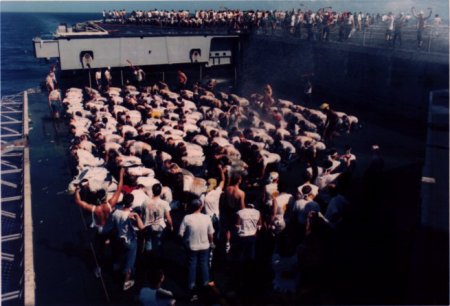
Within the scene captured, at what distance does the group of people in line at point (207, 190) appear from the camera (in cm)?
827

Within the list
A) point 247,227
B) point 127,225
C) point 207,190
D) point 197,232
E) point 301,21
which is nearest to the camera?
point 197,232

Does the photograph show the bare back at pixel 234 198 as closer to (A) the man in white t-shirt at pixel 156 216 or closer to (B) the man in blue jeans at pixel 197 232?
(A) the man in white t-shirt at pixel 156 216

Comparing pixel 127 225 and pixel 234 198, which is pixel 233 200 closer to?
pixel 234 198

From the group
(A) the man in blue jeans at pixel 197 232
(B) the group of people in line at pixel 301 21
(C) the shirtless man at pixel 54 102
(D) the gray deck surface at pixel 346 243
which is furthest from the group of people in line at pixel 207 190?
(B) the group of people in line at pixel 301 21

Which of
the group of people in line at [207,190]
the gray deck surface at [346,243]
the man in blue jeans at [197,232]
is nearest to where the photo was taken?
the man in blue jeans at [197,232]

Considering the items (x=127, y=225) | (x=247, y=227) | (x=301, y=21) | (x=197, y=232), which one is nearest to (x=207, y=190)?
(x=247, y=227)

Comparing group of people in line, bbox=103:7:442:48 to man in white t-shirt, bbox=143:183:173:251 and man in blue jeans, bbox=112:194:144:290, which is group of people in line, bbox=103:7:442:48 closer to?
man in white t-shirt, bbox=143:183:173:251

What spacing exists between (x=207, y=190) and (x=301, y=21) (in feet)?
84.7

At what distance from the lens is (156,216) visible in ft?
28.7

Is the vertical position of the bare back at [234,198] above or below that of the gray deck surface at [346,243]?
above

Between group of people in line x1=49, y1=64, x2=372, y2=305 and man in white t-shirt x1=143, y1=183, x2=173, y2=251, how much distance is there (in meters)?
0.03

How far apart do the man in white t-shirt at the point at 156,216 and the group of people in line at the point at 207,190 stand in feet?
0.09

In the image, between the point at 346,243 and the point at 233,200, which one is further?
the point at 346,243

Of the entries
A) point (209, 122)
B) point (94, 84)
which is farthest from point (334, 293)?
point (94, 84)
